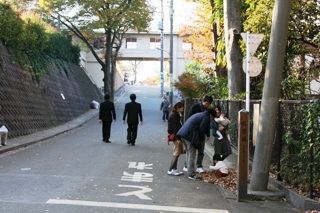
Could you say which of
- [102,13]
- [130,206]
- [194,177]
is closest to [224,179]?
[194,177]

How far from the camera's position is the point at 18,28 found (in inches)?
759

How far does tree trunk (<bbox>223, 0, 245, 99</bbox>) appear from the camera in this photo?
12.8 metres

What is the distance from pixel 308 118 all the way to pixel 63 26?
34.8 meters

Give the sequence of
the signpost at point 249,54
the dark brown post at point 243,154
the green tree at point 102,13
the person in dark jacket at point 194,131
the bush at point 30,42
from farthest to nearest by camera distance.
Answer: the green tree at point 102,13 < the bush at point 30,42 < the person in dark jacket at point 194,131 < the signpost at point 249,54 < the dark brown post at point 243,154

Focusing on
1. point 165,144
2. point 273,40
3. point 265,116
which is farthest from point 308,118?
point 165,144

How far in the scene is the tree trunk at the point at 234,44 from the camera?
1278 centimetres

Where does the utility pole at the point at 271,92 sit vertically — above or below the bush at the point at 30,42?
below

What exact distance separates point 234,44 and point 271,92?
5.78 meters

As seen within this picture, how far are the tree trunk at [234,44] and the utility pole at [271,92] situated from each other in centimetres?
533

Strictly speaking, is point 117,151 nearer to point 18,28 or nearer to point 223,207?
point 223,207

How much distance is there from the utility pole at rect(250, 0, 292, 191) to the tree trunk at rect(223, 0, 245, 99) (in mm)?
5335

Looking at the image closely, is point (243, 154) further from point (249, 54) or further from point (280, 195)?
point (249, 54)

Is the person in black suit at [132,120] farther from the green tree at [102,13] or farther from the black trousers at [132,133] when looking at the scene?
the green tree at [102,13]

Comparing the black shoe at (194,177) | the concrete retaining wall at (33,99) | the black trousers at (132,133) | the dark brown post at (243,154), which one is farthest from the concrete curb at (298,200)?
the concrete retaining wall at (33,99)
